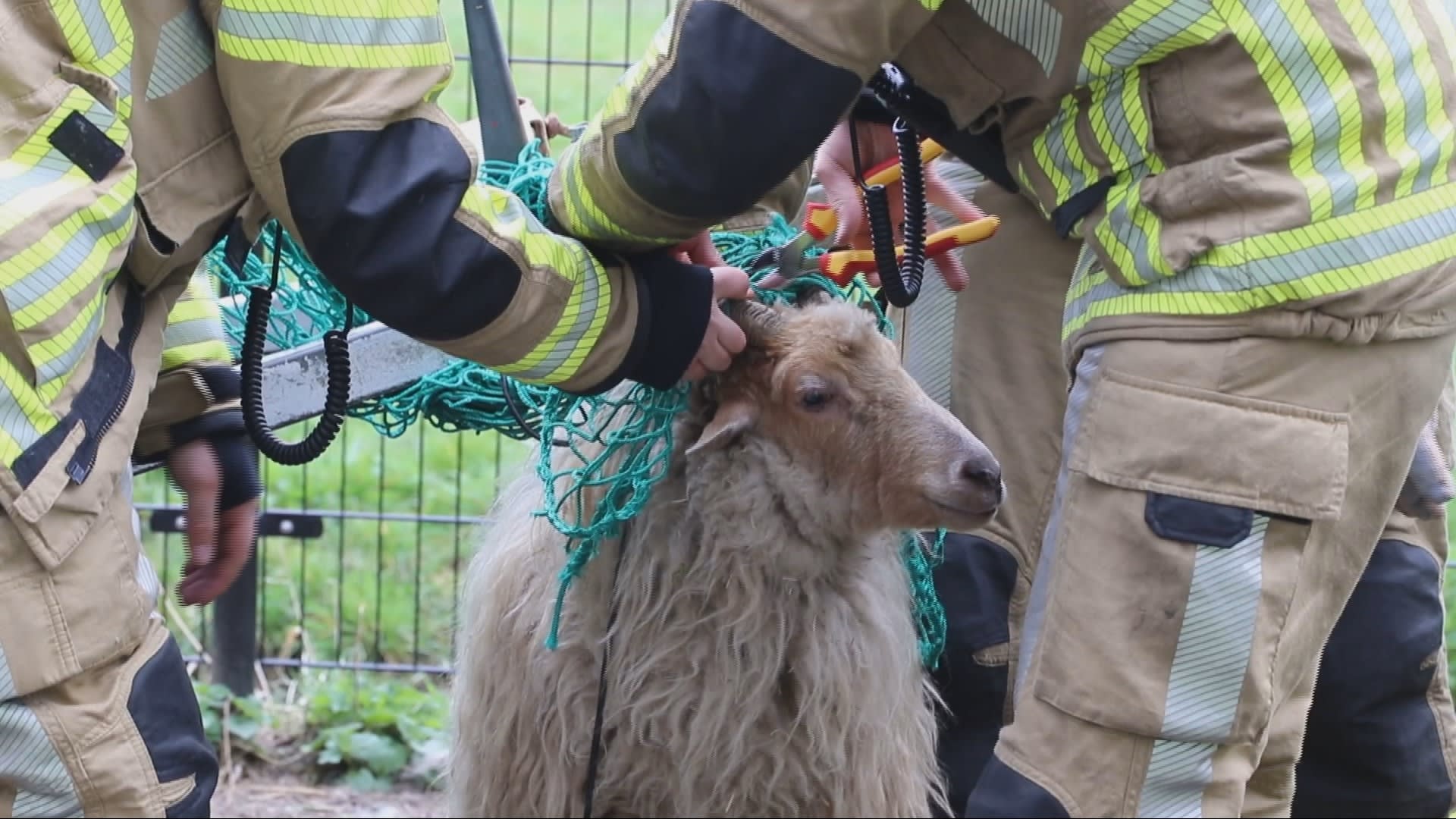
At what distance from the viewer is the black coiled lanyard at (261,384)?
258cm

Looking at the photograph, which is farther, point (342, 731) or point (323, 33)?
point (342, 731)

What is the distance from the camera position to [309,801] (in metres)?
4.64

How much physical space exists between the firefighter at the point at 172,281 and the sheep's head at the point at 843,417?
0.30 meters

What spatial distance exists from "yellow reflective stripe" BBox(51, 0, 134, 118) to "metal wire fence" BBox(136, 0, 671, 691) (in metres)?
2.50

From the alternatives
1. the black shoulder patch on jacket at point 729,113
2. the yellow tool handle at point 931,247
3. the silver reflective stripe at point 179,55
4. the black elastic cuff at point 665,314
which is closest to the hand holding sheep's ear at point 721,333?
the black elastic cuff at point 665,314

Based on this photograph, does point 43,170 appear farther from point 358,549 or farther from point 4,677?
point 358,549

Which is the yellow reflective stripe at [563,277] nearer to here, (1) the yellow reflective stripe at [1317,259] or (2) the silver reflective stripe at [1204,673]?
(1) the yellow reflective stripe at [1317,259]

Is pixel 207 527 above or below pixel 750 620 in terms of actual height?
above

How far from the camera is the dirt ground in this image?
4.55 metres

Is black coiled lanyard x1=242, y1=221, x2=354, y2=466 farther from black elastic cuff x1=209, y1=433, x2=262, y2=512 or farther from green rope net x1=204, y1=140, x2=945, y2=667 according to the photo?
green rope net x1=204, y1=140, x2=945, y2=667

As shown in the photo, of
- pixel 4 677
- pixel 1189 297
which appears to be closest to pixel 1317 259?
pixel 1189 297

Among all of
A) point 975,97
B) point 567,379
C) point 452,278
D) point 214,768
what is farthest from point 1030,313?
point 214,768

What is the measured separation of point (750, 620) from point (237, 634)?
8.39ft

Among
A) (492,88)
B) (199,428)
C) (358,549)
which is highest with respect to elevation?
(492,88)
